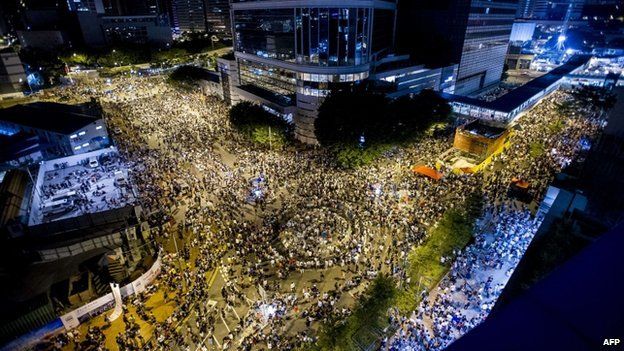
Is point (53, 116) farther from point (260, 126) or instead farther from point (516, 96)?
point (516, 96)

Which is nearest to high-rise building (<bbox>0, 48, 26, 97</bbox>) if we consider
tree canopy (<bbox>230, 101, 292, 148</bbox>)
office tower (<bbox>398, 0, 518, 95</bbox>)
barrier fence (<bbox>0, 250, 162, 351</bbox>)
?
tree canopy (<bbox>230, 101, 292, 148</bbox>)

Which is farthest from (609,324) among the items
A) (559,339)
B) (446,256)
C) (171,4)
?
(171,4)

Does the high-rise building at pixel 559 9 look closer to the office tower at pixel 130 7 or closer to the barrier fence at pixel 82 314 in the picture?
the office tower at pixel 130 7

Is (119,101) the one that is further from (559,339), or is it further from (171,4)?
(171,4)

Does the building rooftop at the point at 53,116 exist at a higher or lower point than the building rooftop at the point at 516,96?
lower

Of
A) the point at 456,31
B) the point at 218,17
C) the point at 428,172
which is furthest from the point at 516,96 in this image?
the point at 218,17

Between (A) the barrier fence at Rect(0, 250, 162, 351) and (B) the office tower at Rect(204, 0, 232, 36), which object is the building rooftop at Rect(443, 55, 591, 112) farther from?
(B) the office tower at Rect(204, 0, 232, 36)

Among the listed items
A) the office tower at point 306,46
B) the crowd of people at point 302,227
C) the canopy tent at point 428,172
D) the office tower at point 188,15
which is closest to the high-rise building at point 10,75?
the crowd of people at point 302,227
